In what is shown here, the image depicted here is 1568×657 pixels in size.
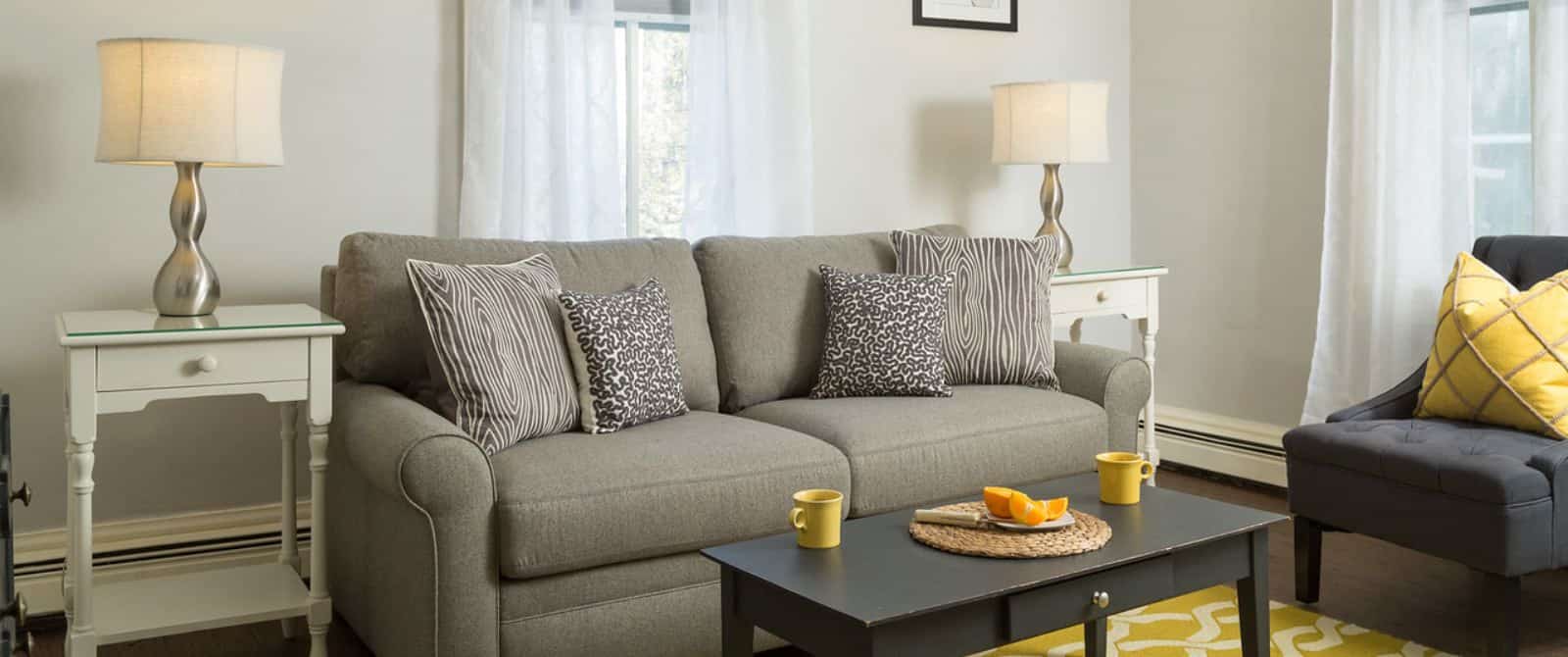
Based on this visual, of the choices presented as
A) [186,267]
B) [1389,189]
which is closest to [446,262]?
[186,267]

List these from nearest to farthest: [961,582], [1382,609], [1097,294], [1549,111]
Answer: [961,582] → [1382,609] → [1549,111] → [1097,294]

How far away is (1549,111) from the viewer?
351 centimetres

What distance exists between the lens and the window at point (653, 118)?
3.80m

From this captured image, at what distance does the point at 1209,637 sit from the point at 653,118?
6.71ft

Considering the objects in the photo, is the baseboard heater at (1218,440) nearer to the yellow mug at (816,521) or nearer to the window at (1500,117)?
the window at (1500,117)

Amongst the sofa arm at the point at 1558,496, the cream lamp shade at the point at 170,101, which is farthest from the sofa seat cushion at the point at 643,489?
the sofa arm at the point at 1558,496

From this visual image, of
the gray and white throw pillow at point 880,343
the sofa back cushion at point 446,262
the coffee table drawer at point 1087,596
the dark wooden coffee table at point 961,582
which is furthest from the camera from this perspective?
the gray and white throw pillow at point 880,343

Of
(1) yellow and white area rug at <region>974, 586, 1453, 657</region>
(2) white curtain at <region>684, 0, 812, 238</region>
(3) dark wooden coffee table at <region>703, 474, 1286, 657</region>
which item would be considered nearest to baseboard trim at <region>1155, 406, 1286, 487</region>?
(1) yellow and white area rug at <region>974, 586, 1453, 657</region>

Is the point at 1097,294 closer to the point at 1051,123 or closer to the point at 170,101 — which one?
the point at 1051,123

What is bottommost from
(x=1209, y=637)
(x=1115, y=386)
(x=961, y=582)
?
(x=1209, y=637)

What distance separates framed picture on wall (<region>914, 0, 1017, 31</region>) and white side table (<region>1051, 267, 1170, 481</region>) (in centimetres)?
97

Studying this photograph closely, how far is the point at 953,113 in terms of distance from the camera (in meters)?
4.46

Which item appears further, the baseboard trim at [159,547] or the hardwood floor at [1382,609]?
the baseboard trim at [159,547]

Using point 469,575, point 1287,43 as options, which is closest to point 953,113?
point 1287,43
